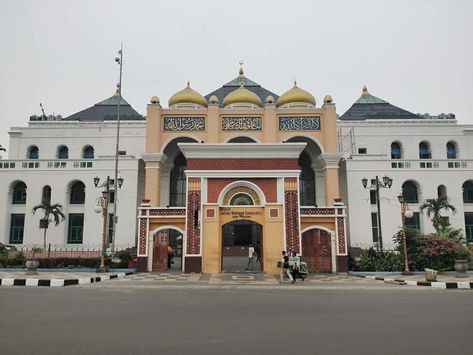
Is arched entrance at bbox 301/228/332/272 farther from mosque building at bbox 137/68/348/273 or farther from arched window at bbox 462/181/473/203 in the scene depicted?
arched window at bbox 462/181/473/203

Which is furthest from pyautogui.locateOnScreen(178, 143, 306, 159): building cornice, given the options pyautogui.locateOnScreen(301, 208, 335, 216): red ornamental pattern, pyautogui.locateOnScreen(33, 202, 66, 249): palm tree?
pyautogui.locateOnScreen(33, 202, 66, 249): palm tree

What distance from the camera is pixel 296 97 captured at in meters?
31.3

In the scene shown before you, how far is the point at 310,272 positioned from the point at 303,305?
10.8 metres

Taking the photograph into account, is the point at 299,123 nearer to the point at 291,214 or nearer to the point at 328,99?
the point at 328,99

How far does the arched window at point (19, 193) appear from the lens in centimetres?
3132

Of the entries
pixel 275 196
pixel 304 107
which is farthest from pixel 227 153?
pixel 304 107

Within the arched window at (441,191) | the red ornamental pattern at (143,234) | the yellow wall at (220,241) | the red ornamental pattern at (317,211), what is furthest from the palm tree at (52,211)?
the arched window at (441,191)

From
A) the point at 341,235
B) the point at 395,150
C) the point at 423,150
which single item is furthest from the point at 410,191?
the point at 341,235

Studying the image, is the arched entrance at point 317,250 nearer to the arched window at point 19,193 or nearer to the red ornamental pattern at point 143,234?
the red ornamental pattern at point 143,234

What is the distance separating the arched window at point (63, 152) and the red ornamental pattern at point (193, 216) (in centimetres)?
2058

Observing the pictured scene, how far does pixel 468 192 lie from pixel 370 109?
12.1 meters

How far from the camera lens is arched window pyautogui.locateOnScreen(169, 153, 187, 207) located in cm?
3312

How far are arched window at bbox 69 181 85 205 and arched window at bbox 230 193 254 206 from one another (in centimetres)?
1710

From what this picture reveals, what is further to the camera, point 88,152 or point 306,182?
point 88,152
